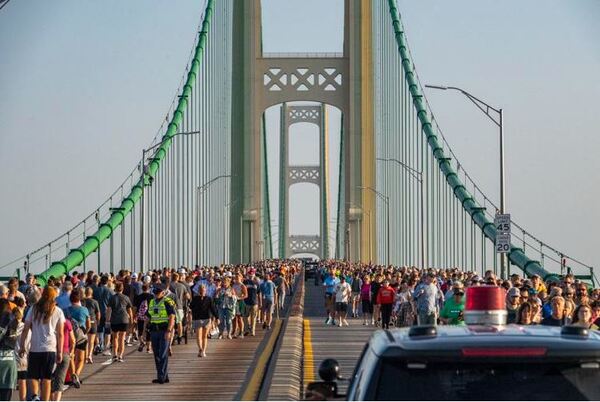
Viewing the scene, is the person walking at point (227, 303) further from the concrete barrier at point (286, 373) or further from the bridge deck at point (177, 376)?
the bridge deck at point (177, 376)

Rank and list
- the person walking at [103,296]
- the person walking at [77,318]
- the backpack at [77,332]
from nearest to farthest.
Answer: the backpack at [77,332] → the person walking at [77,318] → the person walking at [103,296]

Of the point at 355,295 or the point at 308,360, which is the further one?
the point at 355,295

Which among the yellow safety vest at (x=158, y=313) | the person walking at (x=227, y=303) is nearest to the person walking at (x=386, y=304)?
the person walking at (x=227, y=303)

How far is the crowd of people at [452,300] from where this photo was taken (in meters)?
17.3

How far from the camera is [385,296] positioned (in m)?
31.8

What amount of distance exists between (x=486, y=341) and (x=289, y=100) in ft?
310

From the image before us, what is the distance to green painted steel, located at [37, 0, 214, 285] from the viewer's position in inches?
1532

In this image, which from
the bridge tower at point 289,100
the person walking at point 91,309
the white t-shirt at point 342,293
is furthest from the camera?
the bridge tower at point 289,100

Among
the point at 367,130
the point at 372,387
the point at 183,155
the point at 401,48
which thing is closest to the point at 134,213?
the point at 183,155

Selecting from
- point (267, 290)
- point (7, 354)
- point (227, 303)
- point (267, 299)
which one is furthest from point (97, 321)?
point (267, 299)

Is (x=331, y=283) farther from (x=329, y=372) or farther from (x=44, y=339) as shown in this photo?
(x=329, y=372)

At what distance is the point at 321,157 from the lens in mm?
165125

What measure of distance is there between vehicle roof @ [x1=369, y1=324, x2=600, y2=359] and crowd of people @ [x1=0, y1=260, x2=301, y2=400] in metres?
7.62

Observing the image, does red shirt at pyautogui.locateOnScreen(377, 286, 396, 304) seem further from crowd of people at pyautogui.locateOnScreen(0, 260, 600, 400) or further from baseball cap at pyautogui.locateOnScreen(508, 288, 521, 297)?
baseball cap at pyautogui.locateOnScreen(508, 288, 521, 297)
